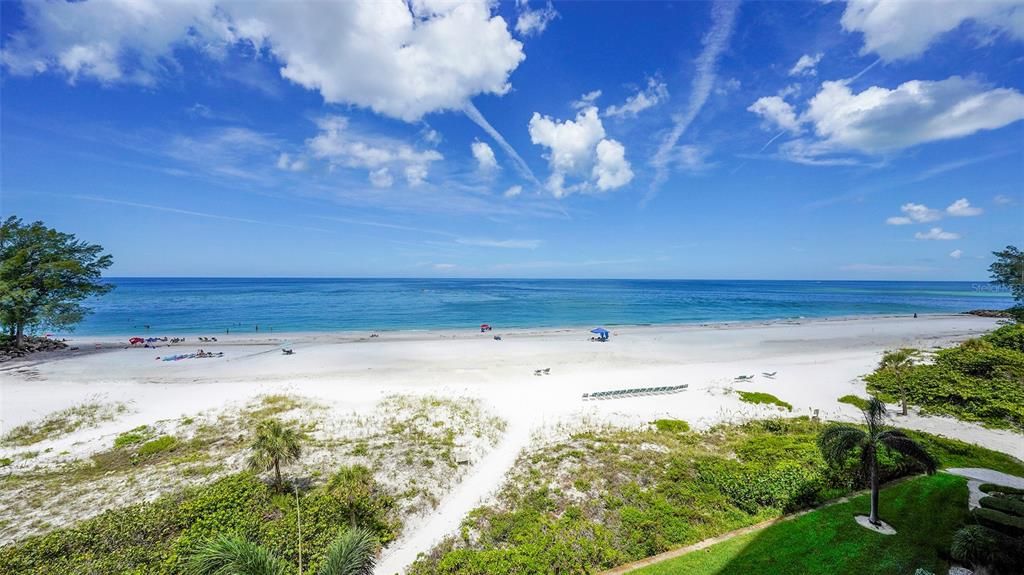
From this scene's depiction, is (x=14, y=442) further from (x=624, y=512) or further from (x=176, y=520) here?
(x=624, y=512)

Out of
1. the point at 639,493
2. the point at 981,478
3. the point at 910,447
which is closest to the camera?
the point at 910,447

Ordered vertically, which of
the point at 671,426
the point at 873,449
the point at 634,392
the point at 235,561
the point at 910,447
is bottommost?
the point at 671,426

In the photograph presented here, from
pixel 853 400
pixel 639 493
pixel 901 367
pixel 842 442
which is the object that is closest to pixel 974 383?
pixel 853 400

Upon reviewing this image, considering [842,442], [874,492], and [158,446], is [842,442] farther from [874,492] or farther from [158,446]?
[158,446]

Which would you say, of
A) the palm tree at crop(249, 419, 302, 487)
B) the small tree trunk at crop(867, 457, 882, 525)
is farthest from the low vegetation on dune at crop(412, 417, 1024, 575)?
the palm tree at crop(249, 419, 302, 487)

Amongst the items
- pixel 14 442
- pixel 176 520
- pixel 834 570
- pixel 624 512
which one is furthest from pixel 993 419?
pixel 14 442

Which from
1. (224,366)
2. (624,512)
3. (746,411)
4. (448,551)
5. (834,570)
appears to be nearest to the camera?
(834,570)

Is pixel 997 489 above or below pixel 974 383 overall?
below
